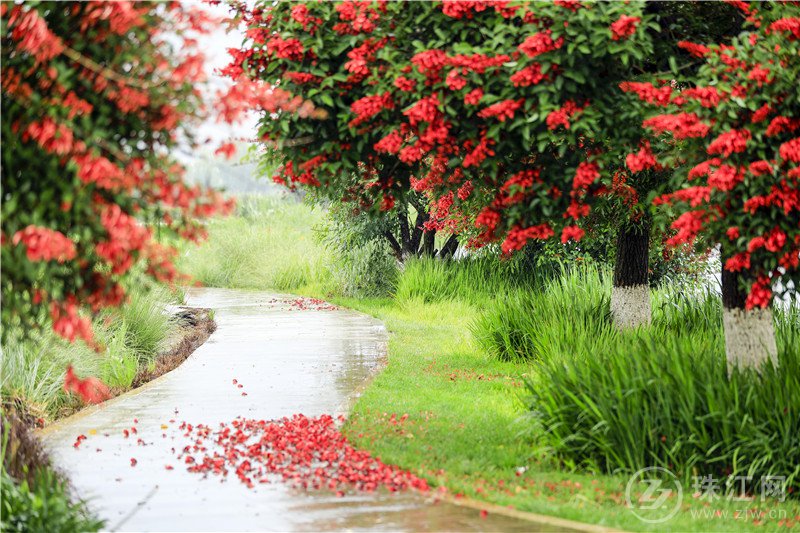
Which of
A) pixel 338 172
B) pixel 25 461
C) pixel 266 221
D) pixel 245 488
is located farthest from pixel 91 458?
pixel 266 221

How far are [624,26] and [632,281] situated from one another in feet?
17.6

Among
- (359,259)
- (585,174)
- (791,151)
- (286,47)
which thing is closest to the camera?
(791,151)

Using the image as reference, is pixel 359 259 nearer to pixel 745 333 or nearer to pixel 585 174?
pixel 745 333

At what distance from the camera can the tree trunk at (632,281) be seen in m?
11.0

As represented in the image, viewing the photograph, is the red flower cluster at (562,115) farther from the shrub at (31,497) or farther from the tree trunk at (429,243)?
the tree trunk at (429,243)

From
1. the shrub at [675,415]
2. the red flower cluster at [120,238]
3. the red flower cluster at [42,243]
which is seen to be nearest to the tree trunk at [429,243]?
the shrub at [675,415]

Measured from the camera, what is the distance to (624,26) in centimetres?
612

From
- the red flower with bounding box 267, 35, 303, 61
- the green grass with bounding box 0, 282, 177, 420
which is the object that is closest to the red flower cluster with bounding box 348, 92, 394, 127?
the red flower with bounding box 267, 35, 303, 61

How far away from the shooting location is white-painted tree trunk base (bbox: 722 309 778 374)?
7359mm

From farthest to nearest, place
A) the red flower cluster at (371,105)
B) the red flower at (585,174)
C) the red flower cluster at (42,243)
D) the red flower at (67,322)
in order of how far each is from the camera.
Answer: the red flower at (585,174) → the red flower cluster at (371,105) → the red flower at (67,322) → the red flower cluster at (42,243)

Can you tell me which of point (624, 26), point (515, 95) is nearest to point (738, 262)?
point (624, 26)

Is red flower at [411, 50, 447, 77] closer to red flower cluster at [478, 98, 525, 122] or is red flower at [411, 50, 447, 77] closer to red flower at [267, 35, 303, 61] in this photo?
red flower cluster at [478, 98, 525, 122]

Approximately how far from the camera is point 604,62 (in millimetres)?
6680

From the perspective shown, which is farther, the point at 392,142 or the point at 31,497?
the point at 392,142
